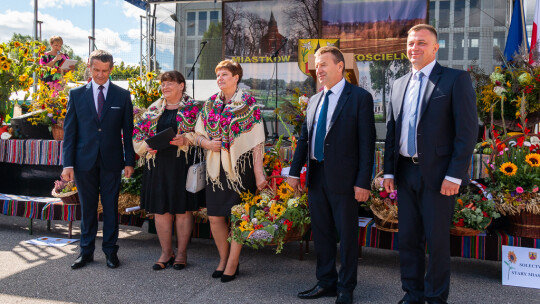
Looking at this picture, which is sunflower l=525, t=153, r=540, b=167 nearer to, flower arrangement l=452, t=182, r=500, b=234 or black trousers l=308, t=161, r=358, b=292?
flower arrangement l=452, t=182, r=500, b=234

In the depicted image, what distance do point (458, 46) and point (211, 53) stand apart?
4778 millimetres

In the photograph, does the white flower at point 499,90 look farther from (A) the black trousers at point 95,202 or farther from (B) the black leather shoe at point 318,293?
(A) the black trousers at point 95,202

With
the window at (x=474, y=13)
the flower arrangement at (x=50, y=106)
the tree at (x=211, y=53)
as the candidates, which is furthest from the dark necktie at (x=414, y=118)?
the tree at (x=211, y=53)

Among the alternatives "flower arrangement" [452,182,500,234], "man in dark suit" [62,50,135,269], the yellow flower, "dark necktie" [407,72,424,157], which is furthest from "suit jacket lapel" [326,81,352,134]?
"man in dark suit" [62,50,135,269]

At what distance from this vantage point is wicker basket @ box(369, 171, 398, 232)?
341 centimetres

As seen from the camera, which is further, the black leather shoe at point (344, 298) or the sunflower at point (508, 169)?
the sunflower at point (508, 169)

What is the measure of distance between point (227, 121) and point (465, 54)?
621 centimetres

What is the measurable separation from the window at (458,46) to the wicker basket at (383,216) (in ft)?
17.5

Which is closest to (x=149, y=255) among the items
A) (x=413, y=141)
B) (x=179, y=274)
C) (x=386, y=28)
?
(x=179, y=274)

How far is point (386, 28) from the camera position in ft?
27.8

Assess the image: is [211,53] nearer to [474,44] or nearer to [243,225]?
[474,44]

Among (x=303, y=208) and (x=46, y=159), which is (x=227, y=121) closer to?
(x=303, y=208)

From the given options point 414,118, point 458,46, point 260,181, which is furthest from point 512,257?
point 458,46

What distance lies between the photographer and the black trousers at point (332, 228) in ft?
8.96
